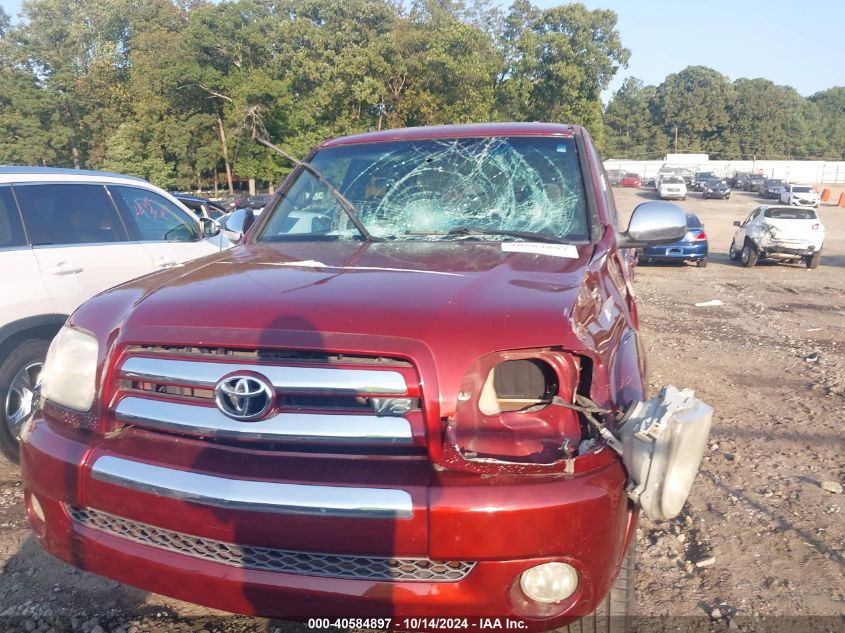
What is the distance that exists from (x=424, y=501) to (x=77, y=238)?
3.97 metres

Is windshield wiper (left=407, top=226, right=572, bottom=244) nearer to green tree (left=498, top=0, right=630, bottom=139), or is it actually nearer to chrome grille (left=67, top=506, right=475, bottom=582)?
chrome grille (left=67, top=506, right=475, bottom=582)

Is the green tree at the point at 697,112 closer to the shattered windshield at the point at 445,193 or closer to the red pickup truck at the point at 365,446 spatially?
the shattered windshield at the point at 445,193

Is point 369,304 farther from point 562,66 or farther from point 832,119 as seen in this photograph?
point 832,119

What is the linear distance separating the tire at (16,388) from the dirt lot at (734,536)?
0.81 feet

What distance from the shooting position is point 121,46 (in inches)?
2207

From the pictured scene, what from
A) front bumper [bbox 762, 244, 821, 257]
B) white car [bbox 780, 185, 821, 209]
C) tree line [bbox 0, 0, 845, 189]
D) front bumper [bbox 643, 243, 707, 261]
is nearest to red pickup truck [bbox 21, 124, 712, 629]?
front bumper [bbox 643, 243, 707, 261]

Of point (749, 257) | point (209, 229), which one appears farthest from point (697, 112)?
point (209, 229)

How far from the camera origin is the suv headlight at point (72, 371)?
7.75ft

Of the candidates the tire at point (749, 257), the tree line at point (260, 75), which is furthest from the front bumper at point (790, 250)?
the tree line at point (260, 75)

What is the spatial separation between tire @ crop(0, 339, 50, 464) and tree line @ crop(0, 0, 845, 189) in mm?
33690

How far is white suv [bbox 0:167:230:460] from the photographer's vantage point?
→ 4.29 meters

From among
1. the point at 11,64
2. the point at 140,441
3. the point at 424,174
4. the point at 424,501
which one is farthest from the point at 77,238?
the point at 11,64

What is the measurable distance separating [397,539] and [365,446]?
0.95 feet

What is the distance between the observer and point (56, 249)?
15.2 ft
